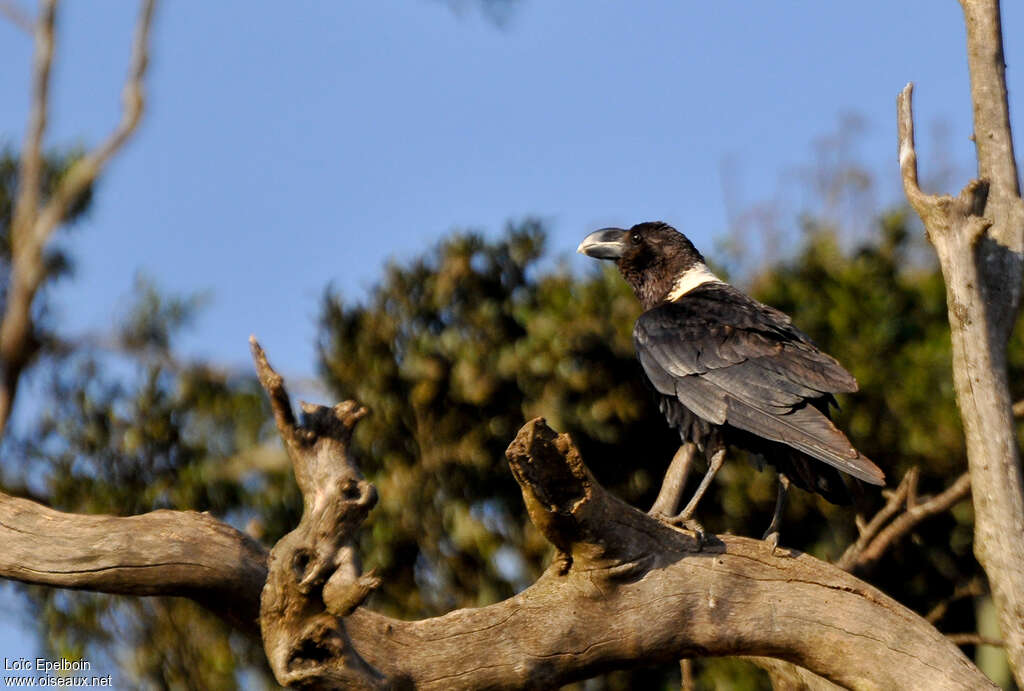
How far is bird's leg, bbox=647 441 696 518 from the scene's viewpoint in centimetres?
482

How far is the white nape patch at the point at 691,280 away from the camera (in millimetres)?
5871

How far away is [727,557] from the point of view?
4266 mm

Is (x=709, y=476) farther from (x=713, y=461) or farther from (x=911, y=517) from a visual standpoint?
(x=911, y=517)

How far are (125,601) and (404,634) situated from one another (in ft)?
11.3

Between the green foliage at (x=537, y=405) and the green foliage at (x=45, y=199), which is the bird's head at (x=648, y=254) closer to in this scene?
the green foliage at (x=537, y=405)

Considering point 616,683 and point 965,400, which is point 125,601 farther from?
point 965,400

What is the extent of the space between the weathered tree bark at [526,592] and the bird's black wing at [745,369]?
0.56 metres

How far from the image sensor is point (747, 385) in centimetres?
494

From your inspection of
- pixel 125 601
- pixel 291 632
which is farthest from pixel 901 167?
pixel 125 601

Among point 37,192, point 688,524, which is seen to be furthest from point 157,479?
point 688,524

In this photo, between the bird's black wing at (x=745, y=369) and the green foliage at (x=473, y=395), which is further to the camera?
the green foliage at (x=473, y=395)

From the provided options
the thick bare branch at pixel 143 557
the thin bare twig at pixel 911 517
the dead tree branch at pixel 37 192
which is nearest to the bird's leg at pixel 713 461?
the thin bare twig at pixel 911 517

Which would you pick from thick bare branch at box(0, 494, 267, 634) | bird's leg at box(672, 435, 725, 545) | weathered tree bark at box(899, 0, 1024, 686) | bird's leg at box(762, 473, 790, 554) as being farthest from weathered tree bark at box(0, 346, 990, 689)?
weathered tree bark at box(899, 0, 1024, 686)

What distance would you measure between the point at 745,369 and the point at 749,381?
2.9 inches
